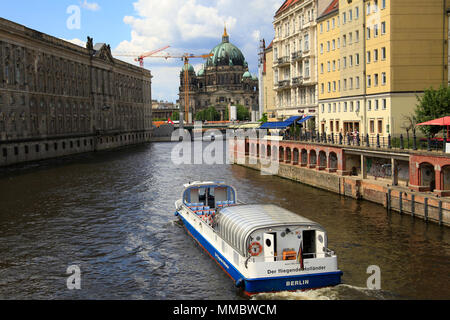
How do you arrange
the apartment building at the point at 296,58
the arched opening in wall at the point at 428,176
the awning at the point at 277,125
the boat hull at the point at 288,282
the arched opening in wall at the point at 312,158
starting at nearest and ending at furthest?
1. the boat hull at the point at 288,282
2. the arched opening in wall at the point at 428,176
3. the arched opening in wall at the point at 312,158
4. the awning at the point at 277,125
5. the apartment building at the point at 296,58

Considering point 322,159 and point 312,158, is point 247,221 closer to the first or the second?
point 322,159

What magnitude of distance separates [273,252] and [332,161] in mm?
35640

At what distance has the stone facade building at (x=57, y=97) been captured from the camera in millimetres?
83625

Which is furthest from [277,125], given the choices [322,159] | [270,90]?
[270,90]

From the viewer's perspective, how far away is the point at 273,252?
23.4 meters

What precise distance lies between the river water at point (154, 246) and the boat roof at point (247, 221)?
2.37m

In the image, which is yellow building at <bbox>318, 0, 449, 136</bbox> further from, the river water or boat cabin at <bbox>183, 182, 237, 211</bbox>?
boat cabin at <bbox>183, 182, 237, 211</bbox>

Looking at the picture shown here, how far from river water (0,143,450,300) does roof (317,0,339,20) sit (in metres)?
27.2

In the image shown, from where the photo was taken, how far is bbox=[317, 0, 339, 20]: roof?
230ft

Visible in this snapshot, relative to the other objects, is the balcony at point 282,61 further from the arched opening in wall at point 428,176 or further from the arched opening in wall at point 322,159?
the arched opening in wall at point 428,176

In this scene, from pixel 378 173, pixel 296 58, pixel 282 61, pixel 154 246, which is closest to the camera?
pixel 154 246

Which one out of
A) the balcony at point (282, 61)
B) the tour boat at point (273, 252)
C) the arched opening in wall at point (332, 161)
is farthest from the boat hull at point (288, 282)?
the balcony at point (282, 61)

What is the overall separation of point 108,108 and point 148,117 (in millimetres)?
48024

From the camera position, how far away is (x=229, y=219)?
2656 cm
